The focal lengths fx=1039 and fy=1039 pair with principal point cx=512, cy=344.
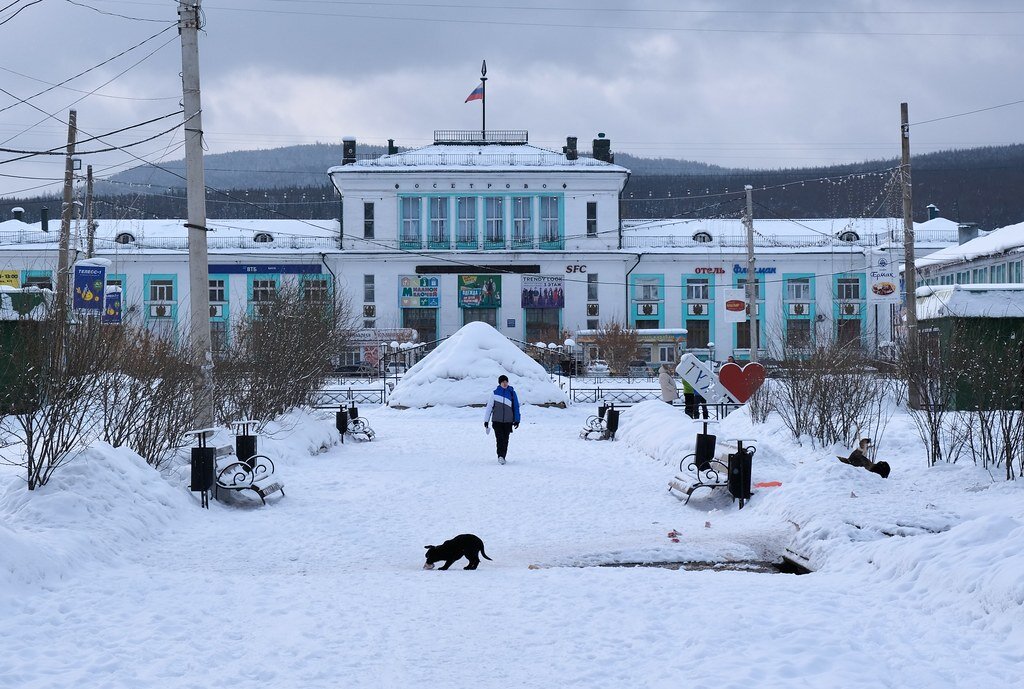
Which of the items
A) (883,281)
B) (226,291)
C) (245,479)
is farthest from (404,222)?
(245,479)

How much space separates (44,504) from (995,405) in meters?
12.4

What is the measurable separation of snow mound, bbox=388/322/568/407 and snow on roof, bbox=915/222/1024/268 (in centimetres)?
2149

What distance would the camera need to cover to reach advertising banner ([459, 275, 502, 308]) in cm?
6650

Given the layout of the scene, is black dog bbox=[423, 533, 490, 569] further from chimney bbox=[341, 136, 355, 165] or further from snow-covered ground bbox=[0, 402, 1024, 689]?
chimney bbox=[341, 136, 355, 165]

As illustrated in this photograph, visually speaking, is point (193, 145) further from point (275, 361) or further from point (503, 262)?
point (503, 262)

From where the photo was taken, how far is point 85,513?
33.1 feet

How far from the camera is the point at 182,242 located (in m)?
70.2

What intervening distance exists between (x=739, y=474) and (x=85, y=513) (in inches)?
302

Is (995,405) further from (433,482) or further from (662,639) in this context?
(662,639)

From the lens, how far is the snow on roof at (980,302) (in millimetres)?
24094

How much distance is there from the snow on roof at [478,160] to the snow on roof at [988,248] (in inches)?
863

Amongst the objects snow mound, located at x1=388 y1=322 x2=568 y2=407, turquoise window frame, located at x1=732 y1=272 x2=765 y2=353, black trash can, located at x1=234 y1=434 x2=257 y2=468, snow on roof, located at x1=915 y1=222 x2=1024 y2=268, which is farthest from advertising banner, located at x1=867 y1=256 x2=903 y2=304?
turquoise window frame, located at x1=732 y1=272 x2=765 y2=353

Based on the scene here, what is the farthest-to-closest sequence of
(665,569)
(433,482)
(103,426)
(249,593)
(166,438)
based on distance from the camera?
(433,482)
(166,438)
(103,426)
(665,569)
(249,593)

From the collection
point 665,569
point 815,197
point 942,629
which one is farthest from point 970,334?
point 815,197
